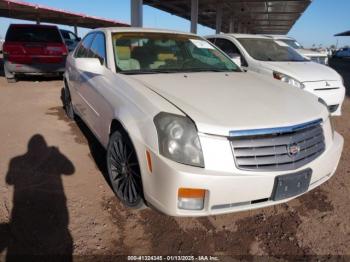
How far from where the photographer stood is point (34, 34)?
31.5 feet

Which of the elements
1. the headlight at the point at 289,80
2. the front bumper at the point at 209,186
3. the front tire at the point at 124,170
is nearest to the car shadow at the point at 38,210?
the front tire at the point at 124,170

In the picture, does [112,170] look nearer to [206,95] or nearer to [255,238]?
[206,95]

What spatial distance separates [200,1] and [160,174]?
829 inches

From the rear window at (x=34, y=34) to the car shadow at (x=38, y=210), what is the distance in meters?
6.49

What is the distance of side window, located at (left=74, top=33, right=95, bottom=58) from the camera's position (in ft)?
14.5

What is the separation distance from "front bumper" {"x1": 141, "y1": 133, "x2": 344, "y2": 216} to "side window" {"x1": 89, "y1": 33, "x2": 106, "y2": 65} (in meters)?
1.71

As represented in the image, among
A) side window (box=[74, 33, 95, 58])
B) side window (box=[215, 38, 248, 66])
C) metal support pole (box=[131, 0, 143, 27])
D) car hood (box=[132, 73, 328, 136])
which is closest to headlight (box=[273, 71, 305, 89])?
side window (box=[215, 38, 248, 66])

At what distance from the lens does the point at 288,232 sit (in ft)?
8.68

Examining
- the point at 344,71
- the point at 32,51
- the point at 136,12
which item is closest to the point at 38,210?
the point at 32,51

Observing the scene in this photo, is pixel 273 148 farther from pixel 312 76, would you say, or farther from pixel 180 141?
pixel 312 76

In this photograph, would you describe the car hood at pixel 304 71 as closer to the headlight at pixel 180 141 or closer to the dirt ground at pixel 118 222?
the dirt ground at pixel 118 222

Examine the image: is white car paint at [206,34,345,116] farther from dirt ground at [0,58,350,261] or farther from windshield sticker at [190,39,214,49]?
dirt ground at [0,58,350,261]

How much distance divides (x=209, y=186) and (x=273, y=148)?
551 mm

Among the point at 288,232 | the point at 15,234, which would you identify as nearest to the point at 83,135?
the point at 15,234
